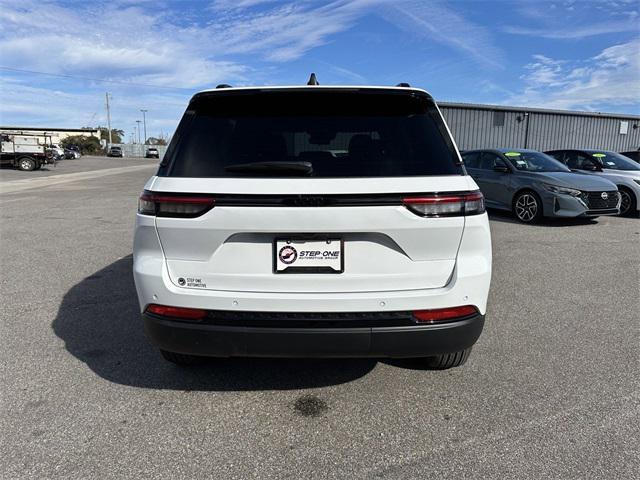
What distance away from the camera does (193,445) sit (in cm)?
239

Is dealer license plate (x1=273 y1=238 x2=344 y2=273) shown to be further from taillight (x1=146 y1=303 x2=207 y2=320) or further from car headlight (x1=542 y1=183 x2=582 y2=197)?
car headlight (x1=542 y1=183 x2=582 y2=197)

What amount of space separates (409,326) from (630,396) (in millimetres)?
1643

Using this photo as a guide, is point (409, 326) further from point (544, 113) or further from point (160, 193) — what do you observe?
point (544, 113)

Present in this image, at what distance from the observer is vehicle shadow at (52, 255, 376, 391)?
3010mm

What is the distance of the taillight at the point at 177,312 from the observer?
7.94 ft

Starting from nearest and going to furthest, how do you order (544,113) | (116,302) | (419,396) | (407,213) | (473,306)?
1. (407,213)
2. (473,306)
3. (419,396)
4. (116,302)
5. (544,113)

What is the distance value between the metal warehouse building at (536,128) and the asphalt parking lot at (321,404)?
856 inches

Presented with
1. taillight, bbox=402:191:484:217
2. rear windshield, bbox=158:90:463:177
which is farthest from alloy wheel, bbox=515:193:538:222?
taillight, bbox=402:191:484:217

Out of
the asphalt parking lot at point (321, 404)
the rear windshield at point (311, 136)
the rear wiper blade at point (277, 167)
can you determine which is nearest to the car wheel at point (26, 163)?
the asphalt parking lot at point (321, 404)

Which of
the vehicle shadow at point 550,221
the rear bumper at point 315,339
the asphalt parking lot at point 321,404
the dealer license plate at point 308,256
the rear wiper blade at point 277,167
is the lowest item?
the asphalt parking lot at point 321,404

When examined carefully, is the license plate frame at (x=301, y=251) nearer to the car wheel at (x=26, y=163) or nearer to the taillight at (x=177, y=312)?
the taillight at (x=177, y=312)

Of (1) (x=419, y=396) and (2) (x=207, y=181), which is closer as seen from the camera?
(2) (x=207, y=181)

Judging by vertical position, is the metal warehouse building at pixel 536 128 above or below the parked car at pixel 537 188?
above

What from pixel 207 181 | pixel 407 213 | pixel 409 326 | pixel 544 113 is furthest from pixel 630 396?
pixel 544 113
